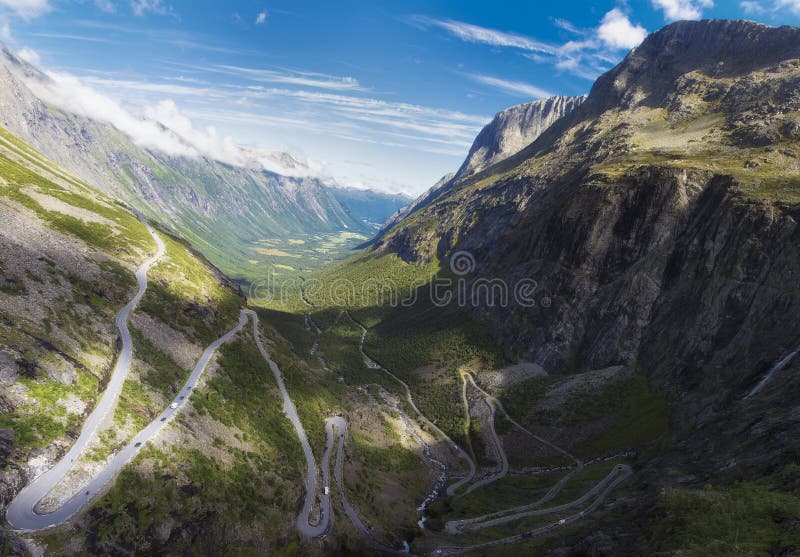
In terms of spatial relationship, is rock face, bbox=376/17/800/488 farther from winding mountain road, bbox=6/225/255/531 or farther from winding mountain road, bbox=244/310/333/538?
winding mountain road, bbox=6/225/255/531

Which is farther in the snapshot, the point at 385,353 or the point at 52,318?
the point at 385,353

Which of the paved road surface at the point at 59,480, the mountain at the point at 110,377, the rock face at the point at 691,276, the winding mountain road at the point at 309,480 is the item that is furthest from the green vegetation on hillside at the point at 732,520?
the paved road surface at the point at 59,480

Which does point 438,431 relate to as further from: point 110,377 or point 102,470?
point 102,470

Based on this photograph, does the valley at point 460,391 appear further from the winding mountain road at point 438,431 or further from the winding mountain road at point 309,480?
the winding mountain road at point 438,431

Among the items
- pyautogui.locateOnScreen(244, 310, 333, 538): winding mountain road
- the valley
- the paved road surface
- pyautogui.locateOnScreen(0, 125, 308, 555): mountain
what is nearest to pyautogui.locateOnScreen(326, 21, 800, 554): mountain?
the valley

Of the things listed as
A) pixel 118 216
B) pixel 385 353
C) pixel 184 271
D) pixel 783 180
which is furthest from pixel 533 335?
pixel 118 216

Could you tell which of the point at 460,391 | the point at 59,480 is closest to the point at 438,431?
the point at 460,391

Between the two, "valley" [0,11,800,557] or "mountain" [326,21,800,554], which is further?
"mountain" [326,21,800,554]

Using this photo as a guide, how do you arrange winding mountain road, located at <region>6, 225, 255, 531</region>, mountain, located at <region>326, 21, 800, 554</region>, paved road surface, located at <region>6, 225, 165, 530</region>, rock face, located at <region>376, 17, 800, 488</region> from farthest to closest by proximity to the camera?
rock face, located at <region>376, 17, 800, 488</region> < mountain, located at <region>326, 21, 800, 554</region> < winding mountain road, located at <region>6, 225, 255, 531</region> < paved road surface, located at <region>6, 225, 165, 530</region>

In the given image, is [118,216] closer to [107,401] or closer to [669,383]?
[107,401]
